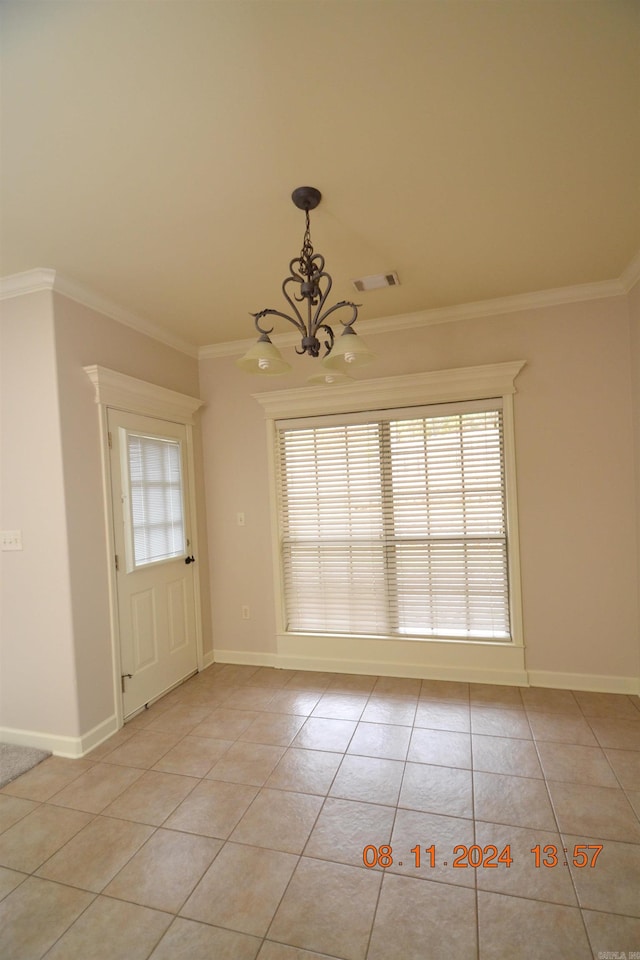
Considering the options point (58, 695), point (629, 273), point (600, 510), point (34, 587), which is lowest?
point (58, 695)

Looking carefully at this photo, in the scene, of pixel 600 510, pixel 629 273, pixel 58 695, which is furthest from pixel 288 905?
pixel 629 273

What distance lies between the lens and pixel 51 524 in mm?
2521

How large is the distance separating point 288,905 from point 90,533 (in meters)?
2.04

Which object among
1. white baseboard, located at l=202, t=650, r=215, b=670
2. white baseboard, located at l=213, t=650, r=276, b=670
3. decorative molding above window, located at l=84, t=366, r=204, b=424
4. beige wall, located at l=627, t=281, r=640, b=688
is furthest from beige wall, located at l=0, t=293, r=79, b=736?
beige wall, located at l=627, t=281, r=640, b=688

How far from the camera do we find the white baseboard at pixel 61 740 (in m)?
2.53

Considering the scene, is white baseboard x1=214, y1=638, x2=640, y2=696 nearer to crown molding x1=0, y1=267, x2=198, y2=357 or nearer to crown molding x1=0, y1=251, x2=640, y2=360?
crown molding x1=0, y1=251, x2=640, y2=360

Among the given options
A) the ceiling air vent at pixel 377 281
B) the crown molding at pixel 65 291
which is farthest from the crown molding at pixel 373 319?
the ceiling air vent at pixel 377 281

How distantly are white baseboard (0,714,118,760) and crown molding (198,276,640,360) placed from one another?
2.88 meters

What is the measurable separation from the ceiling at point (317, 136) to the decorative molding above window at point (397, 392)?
72cm

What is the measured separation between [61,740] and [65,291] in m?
2.58

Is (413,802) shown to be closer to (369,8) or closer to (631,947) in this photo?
(631,947)

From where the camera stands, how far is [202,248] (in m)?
2.33

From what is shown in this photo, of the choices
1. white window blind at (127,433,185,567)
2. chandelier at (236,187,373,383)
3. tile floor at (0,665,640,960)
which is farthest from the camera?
white window blind at (127,433,185,567)
